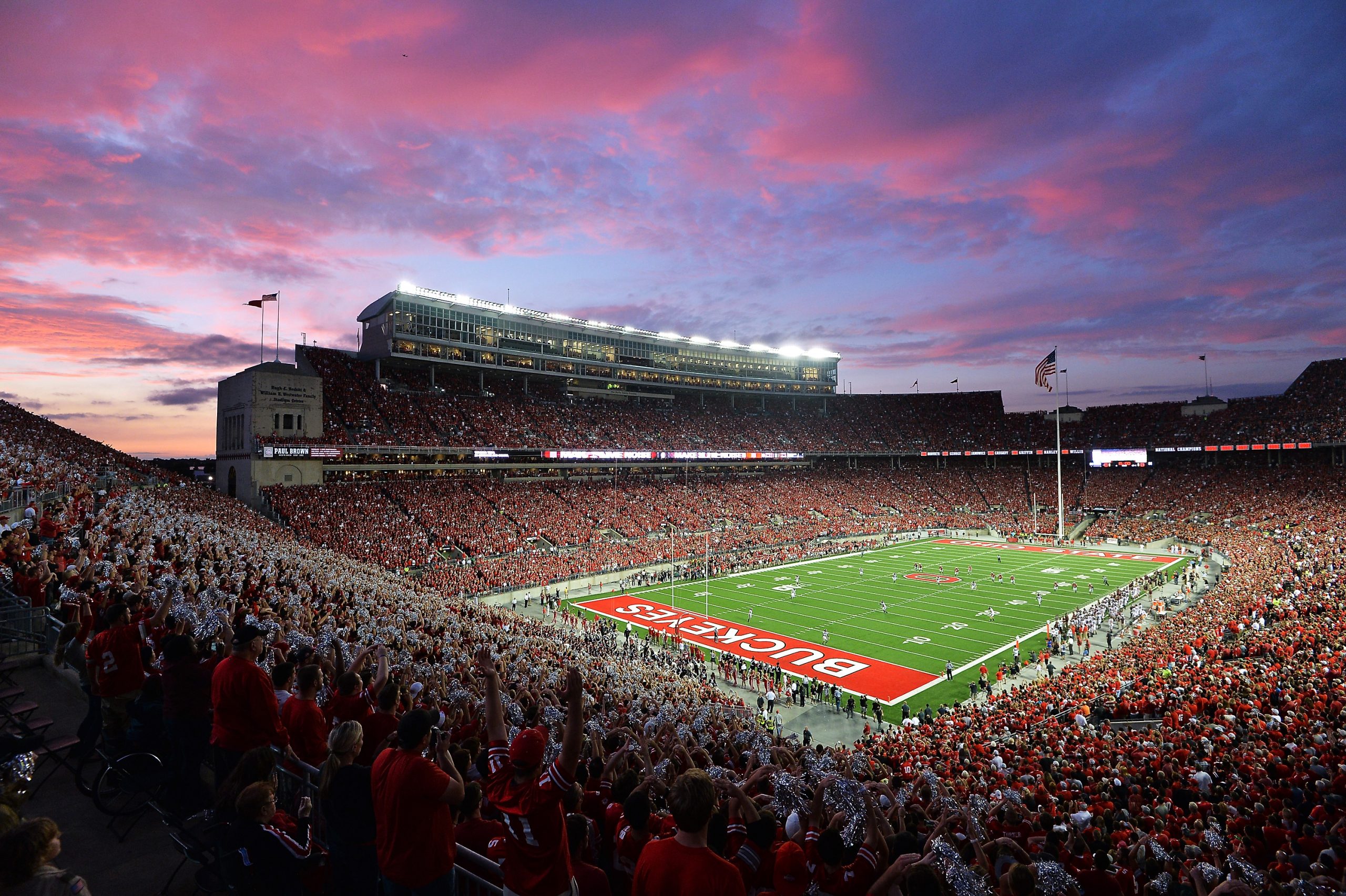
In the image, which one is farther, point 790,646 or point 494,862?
point 790,646

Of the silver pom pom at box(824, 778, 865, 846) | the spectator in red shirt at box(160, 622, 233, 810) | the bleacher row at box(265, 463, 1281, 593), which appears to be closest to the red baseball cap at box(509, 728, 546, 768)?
the silver pom pom at box(824, 778, 865, 846)

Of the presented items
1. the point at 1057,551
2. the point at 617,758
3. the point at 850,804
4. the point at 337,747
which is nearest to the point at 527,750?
the point at 337,747

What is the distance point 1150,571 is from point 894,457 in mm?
43387

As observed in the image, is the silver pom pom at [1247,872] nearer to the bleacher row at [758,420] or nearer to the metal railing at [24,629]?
the metal railing at [24,629]

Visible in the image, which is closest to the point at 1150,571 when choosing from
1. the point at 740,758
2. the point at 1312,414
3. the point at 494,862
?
the point at 1312,414

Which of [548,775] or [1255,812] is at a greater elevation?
[548,775]

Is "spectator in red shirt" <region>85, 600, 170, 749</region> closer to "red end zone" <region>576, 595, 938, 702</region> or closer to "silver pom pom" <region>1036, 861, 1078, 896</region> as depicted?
"silver pom pom" <region>1036, 861, 1078, 896</region>

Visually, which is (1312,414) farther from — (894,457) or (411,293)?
(411,293)

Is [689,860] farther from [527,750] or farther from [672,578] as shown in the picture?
[672,578]

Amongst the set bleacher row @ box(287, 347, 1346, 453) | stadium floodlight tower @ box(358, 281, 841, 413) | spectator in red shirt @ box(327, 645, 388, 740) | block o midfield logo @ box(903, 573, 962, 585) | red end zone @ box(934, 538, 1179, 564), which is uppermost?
stadium floodlight tower @ box(358, 281, 841, 413)

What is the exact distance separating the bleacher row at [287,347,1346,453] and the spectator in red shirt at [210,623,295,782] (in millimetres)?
43364

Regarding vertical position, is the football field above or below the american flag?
below

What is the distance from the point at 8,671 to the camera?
864 centimetres

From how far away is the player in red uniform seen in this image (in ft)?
10.7
